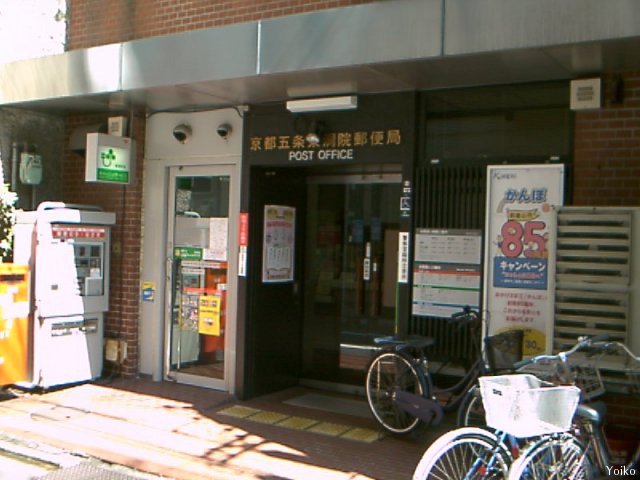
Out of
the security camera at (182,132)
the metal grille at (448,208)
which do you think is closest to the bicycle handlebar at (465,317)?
the metal grille at (448,208)

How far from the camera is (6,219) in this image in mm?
8430

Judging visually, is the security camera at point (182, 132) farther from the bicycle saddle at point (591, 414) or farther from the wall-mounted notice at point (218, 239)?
the bicycle saddle at point (591, 414)

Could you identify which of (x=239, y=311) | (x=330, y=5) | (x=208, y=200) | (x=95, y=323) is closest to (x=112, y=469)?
(x=239, y=311)

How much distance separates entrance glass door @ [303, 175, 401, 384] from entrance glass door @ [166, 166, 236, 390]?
104cm

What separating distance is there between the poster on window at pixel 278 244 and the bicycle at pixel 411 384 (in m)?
2.04

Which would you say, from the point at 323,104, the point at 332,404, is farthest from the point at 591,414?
the point at 323,104

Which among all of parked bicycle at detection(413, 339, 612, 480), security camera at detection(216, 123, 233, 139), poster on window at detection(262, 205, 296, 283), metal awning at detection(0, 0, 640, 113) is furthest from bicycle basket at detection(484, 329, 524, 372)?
security camera at detection(216, 123, 233, 139)

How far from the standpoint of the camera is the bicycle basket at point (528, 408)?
4145 millimetres

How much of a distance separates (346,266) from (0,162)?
4.47m

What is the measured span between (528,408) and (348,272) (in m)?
4.45

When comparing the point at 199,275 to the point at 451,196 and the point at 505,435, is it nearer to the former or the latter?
the point at 451,196

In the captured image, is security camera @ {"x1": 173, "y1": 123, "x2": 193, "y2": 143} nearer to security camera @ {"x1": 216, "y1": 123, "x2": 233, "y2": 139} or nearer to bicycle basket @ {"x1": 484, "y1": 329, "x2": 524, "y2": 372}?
security camera @ {"x1": 216, "y1": 123, "x2": 233, "y2": 139}

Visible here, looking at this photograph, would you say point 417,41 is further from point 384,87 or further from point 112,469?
point 112,469

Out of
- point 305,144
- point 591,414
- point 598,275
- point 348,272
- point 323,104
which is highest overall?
point 323,104
